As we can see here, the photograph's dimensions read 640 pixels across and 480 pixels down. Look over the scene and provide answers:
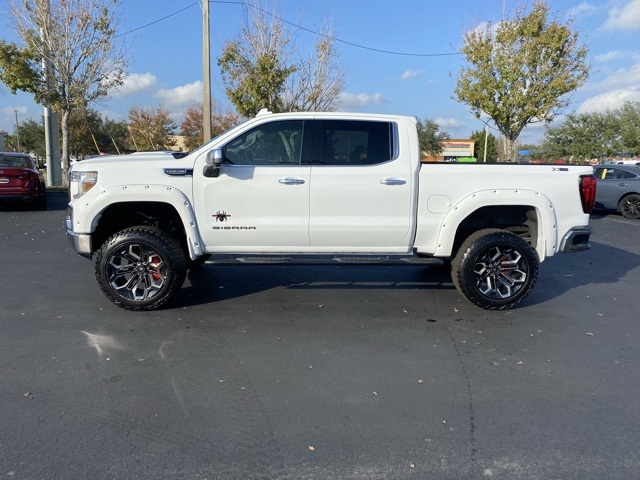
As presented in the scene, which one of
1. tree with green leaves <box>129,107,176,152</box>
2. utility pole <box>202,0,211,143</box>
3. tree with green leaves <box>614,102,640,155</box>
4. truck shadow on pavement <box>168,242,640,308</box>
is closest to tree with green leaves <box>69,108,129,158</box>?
tree with green leaves <box>129,107,176,152</box>

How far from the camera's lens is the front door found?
542 cm

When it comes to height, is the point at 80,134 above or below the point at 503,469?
above

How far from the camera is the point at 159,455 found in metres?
2.98

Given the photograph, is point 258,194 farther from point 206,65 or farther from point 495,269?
point 206,65

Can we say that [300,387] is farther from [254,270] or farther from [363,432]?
[254,270]

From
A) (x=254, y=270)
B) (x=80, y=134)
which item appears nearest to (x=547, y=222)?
(x=254, y=270)

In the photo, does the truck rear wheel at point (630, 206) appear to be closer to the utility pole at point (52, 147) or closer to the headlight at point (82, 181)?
the headlight at point (82, 181)

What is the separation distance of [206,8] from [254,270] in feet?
44.4

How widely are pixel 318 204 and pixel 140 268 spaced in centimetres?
199

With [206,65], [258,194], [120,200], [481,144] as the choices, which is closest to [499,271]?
[258,194]

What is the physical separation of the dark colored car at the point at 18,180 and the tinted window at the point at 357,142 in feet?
35.8

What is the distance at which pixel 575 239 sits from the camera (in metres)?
5.70

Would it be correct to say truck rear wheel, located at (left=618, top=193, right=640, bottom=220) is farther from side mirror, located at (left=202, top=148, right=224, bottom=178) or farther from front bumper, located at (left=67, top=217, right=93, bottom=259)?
front bumper, located at (left=67, top=217, right=93, bottom=259)

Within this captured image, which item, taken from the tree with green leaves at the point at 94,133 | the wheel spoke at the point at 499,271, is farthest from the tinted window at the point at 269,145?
the tree with green leaves at the point at 94,133
